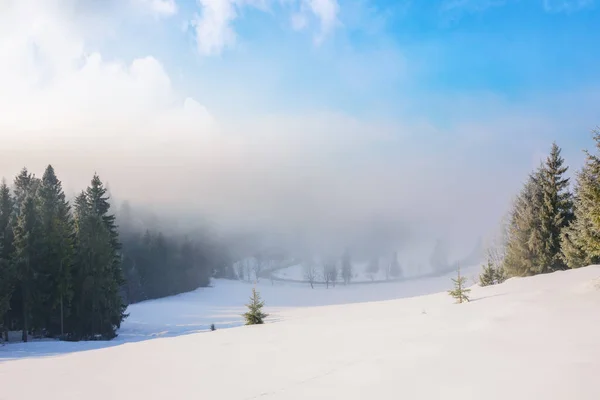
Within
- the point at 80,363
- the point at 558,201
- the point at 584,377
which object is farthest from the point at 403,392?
the point at 558,201

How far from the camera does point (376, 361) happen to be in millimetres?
9258

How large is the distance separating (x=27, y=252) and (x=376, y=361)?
3391cm

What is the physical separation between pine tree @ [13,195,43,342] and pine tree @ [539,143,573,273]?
44574 mm

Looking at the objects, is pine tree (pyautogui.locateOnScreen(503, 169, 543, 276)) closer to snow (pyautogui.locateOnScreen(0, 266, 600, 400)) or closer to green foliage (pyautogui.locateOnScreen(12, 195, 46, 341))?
snow (pyautogui.locateOnScreen(0, 266, 600, 400))

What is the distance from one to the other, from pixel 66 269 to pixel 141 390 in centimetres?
3057

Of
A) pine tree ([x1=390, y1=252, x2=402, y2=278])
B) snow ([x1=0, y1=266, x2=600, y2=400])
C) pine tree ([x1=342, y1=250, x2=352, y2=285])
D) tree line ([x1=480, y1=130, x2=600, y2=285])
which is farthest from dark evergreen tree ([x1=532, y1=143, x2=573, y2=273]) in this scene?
pine tree ([x1=390, y1=252, x2=402, y2=278])

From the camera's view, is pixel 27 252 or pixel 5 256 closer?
pixel 27 252

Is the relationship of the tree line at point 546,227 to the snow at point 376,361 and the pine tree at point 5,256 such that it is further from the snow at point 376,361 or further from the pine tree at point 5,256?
the pine tree at point 5,256

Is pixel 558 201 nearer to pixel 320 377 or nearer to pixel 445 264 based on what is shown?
pixel 320 377

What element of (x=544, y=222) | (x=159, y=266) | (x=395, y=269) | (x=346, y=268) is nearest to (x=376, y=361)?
(x=544, y=222)

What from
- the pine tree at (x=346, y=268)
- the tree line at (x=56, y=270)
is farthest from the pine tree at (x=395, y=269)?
the tree line at (x=56, y=270)

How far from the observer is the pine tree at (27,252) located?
102ft

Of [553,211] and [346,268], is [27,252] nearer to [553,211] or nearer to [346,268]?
[553,211]

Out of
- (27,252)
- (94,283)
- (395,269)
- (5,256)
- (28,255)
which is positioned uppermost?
(27,252)
